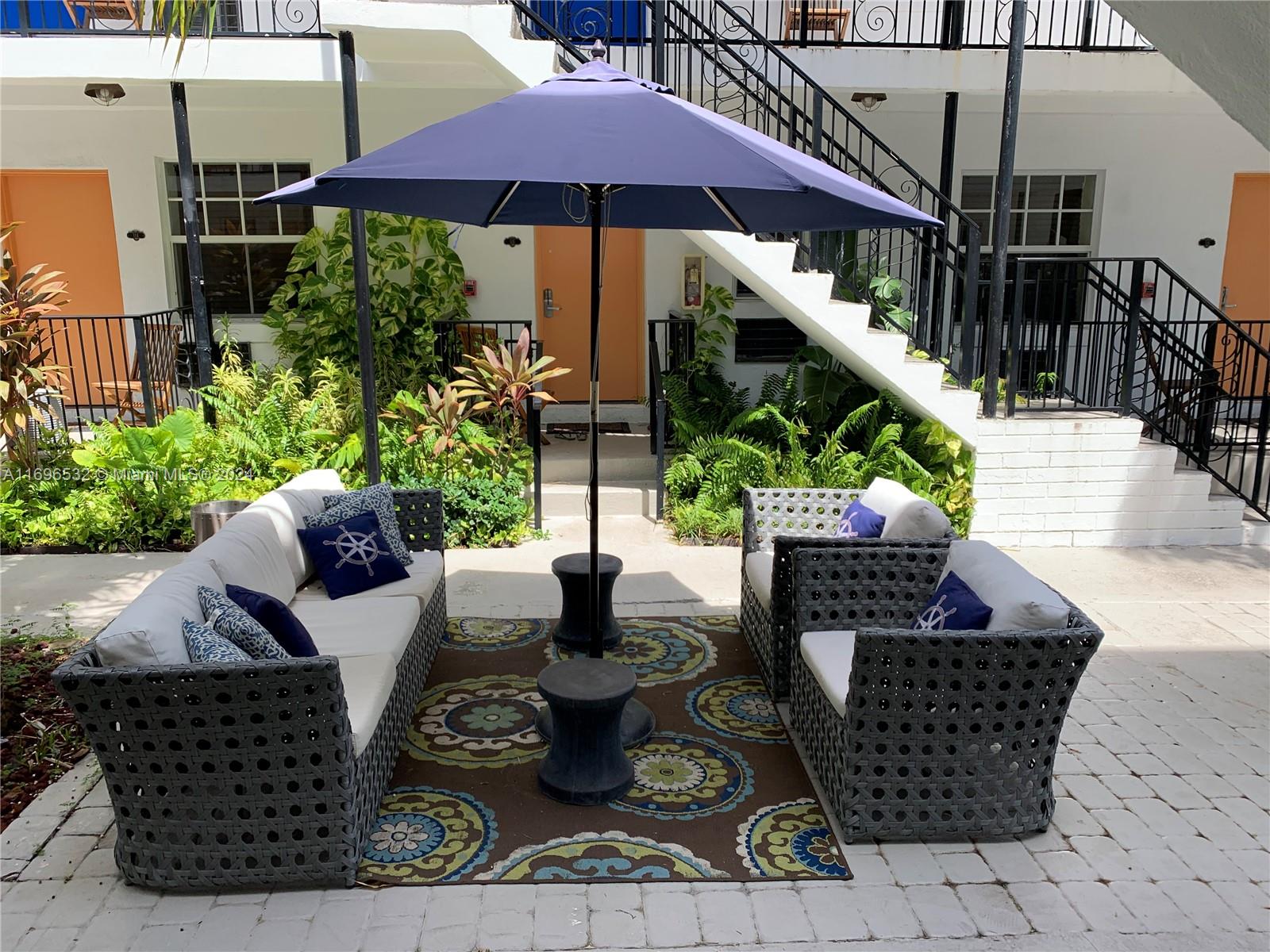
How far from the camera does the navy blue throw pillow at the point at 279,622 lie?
126 inches

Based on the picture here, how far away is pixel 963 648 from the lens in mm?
2979

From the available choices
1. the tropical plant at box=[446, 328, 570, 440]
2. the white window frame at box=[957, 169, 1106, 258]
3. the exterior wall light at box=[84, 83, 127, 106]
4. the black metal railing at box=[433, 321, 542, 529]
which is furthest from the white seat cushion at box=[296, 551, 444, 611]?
the white window frame at box=[957, 169, 1106, 258]

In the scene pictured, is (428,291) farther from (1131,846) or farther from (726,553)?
(1131,846)

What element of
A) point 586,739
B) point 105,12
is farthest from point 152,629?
point 105,12

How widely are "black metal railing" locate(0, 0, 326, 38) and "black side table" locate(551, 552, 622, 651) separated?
16.3ft

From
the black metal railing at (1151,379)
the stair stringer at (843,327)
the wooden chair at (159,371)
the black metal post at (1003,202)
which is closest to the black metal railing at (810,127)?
the black metal post at (1003,202)

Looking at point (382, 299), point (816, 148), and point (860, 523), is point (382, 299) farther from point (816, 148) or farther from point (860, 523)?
point (860, 523)

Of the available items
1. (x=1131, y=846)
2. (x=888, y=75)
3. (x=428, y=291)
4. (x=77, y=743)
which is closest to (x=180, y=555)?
(x=77, y=743)

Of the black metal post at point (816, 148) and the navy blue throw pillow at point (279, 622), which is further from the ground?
the black metal post at point (816, 148)

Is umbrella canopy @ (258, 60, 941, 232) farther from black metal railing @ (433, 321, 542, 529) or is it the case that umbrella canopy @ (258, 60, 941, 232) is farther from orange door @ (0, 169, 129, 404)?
orange door @ (0, 169, 129, 404)

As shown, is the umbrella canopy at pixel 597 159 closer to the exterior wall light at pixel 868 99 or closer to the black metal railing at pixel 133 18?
the black metal railing at pixel 133 18

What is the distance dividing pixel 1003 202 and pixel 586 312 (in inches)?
174

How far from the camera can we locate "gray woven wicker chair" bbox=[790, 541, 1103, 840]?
2986 millimetres

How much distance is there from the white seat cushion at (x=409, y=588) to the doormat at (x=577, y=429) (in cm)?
417
